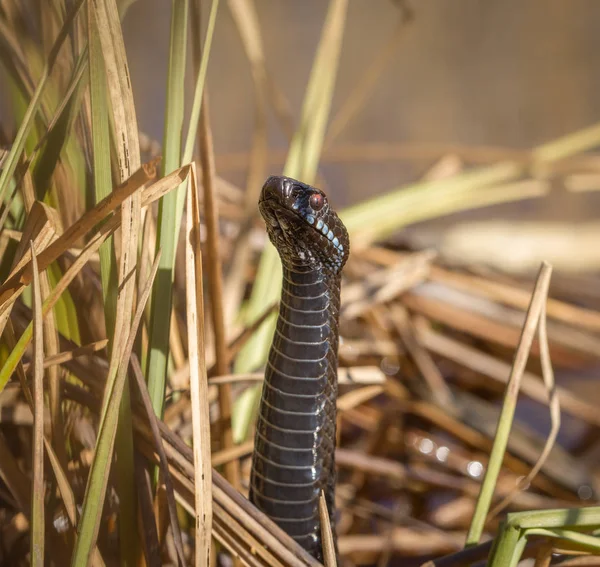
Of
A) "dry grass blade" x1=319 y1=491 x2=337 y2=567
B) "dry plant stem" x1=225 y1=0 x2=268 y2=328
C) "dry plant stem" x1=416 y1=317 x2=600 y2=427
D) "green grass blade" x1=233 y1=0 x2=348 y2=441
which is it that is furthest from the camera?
"dry plant stem" x1=416 y1=317 x2=600 y2=427

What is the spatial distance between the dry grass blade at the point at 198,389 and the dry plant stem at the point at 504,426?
320 millimetres

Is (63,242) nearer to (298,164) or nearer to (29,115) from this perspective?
(29,115)

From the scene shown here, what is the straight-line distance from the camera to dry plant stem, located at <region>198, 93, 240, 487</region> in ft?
2.85

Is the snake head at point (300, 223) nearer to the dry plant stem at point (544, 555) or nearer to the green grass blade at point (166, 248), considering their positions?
the green grass blade at point (166, 248)

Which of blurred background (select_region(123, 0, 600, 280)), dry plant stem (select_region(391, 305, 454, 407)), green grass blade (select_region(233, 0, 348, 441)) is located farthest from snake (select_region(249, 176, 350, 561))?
blurred background (select_region(123, 0, 600, 280))

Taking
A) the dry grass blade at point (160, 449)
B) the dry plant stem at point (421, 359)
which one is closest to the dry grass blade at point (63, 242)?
the dry grass blade at point (160, 449)

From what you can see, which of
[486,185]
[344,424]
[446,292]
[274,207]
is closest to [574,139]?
[486,185]

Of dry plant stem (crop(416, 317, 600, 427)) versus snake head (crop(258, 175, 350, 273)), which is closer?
snake head (crop(258, 175, 350, 273))

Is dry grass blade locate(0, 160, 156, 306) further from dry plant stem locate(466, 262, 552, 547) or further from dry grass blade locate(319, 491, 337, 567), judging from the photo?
dry plant stem locate(466, 262, 552, 547)

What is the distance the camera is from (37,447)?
61 centimetres

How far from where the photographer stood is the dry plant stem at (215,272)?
87cm

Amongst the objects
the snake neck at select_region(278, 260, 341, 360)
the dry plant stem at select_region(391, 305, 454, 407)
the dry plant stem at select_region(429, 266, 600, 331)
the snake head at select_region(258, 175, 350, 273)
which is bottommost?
the snake neck at select_region(278, 260, 341, 360)

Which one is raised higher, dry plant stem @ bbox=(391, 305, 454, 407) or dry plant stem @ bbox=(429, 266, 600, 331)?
dry plant stem @ bbox=(429, 266, 600, 331)

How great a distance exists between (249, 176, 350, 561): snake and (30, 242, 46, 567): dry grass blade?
0.91ft
